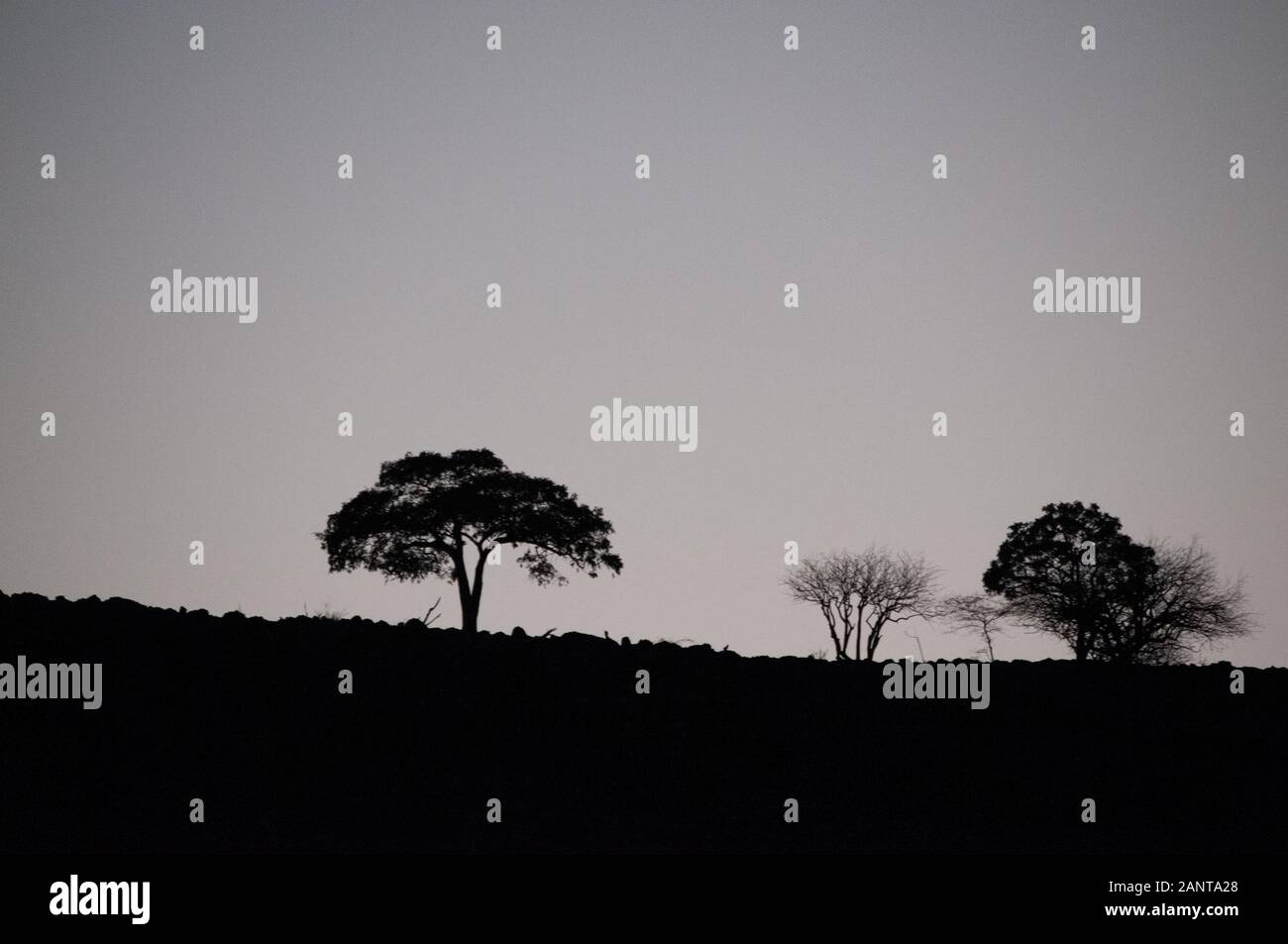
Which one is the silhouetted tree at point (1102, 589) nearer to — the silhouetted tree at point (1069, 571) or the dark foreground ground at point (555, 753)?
the silhouetted tree at point (1069, 571)

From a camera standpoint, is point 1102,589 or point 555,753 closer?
point 555,753

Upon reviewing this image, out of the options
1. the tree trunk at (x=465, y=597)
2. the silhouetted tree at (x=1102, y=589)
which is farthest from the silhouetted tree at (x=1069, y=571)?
the tree trunk at (x=465, y=597)

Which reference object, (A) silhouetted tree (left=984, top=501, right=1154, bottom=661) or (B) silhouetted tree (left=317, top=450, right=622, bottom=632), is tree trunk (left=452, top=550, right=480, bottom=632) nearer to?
(B) silhouetted tree (left=317, top=450, right=622, bottom=632)

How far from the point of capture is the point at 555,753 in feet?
65.1

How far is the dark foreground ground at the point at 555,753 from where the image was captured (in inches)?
696

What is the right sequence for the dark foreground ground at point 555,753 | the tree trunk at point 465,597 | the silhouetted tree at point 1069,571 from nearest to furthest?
the dark foreground ground at point 555,753 → the tree trunk at point 465,597 → the silhouetted tree at point 1069,571

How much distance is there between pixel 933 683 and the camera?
23.2 m

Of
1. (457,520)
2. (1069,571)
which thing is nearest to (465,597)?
(457,520)

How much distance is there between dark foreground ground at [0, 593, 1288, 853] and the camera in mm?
17672

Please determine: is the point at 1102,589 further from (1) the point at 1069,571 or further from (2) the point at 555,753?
(2) the point at 555,753

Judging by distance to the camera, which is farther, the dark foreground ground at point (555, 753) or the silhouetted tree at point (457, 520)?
the silhouetted tree at point (457, 520)
